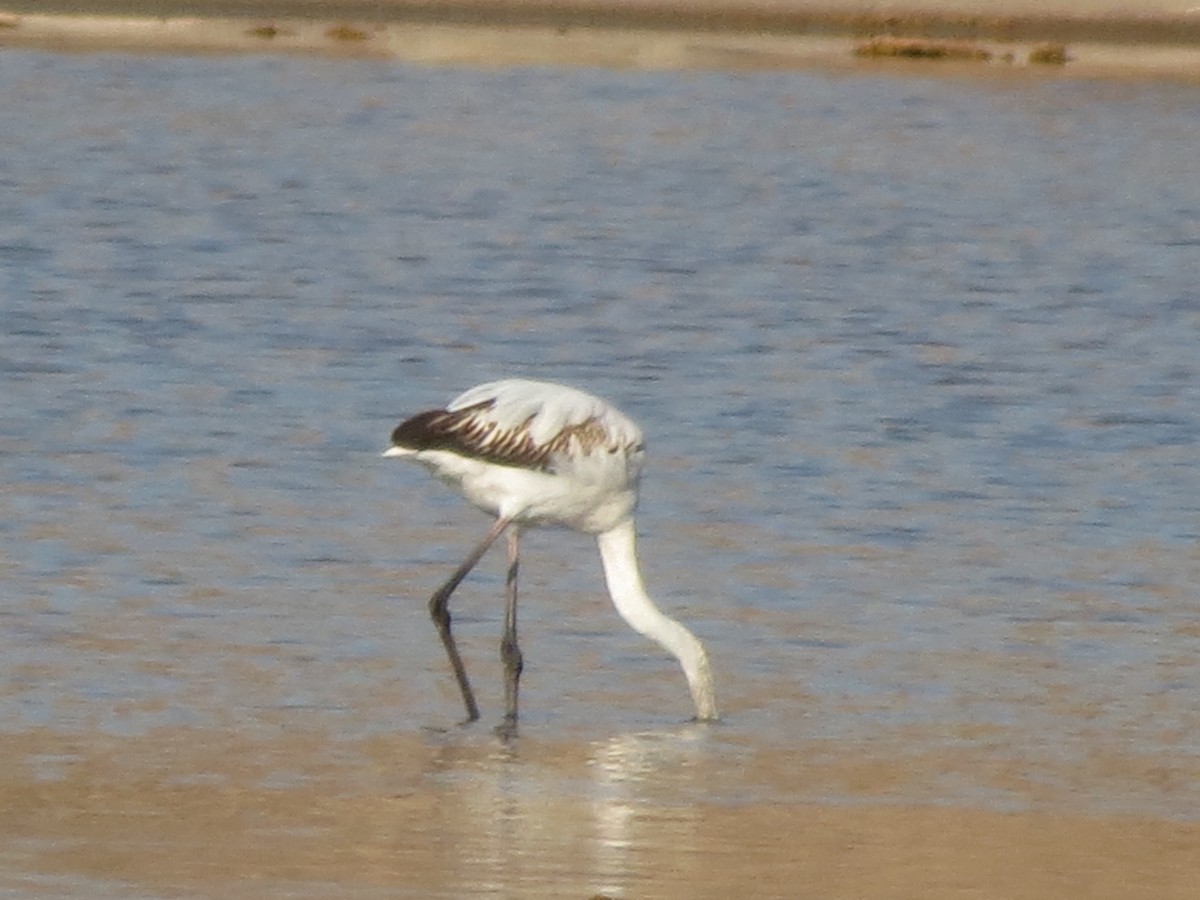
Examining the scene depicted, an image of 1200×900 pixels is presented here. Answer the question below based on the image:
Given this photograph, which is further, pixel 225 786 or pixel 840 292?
pixel 840 292

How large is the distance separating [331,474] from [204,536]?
1190mm

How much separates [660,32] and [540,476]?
78.0 feet

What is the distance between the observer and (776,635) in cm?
898

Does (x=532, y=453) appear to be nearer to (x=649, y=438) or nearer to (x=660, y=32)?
(x=649, y=438)

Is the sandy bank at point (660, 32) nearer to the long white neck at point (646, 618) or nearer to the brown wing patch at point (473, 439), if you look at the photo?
the long white neck at point (646, 618)

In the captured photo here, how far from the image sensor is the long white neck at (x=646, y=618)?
26.2ft

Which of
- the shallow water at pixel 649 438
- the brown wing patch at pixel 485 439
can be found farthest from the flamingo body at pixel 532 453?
the shallow water at pixel 649 438

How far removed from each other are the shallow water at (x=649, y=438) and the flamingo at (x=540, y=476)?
0.66 ft

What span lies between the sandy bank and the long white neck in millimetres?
20758

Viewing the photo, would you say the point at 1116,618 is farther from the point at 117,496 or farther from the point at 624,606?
the point at 117,496

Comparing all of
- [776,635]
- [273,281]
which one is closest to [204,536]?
[776,635]

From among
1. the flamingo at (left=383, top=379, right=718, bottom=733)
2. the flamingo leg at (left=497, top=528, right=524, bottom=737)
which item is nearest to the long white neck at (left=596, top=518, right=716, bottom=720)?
the flamingo at (left=383, top=379, right=718, bottom=733)

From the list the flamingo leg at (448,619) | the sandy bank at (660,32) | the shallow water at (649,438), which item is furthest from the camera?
the sandy bank at (660,32)

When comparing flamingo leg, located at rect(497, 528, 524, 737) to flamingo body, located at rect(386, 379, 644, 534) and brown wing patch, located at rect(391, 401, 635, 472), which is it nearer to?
flamingo body, located at rect(386, 379, 644, 534)
